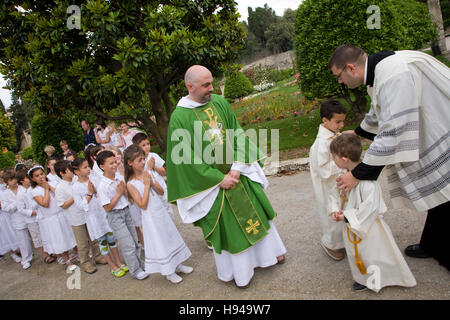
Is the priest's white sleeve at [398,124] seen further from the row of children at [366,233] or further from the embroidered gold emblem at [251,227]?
the embroidered gold emblem at [251,227]

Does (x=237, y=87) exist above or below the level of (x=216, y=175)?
above

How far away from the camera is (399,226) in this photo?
3689 mm

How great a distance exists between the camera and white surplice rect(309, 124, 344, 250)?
3221 millimetres

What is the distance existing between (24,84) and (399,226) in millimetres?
8078

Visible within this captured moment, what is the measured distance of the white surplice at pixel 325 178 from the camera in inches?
127

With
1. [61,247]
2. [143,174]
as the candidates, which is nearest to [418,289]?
[143,174]

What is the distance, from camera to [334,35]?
24.9 feet

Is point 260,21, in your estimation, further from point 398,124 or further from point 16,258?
point 398,124

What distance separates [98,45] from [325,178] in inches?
244

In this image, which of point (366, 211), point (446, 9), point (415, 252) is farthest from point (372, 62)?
point (446, 9)

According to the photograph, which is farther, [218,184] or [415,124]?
[218,184]

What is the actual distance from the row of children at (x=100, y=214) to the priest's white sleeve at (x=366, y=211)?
6.85 ft

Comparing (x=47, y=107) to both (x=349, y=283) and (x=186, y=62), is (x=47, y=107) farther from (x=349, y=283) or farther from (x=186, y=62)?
(x=349, y=283)

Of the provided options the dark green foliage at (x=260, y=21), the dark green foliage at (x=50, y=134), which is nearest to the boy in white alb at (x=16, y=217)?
the dark green foliage at (x=50, y=134)
